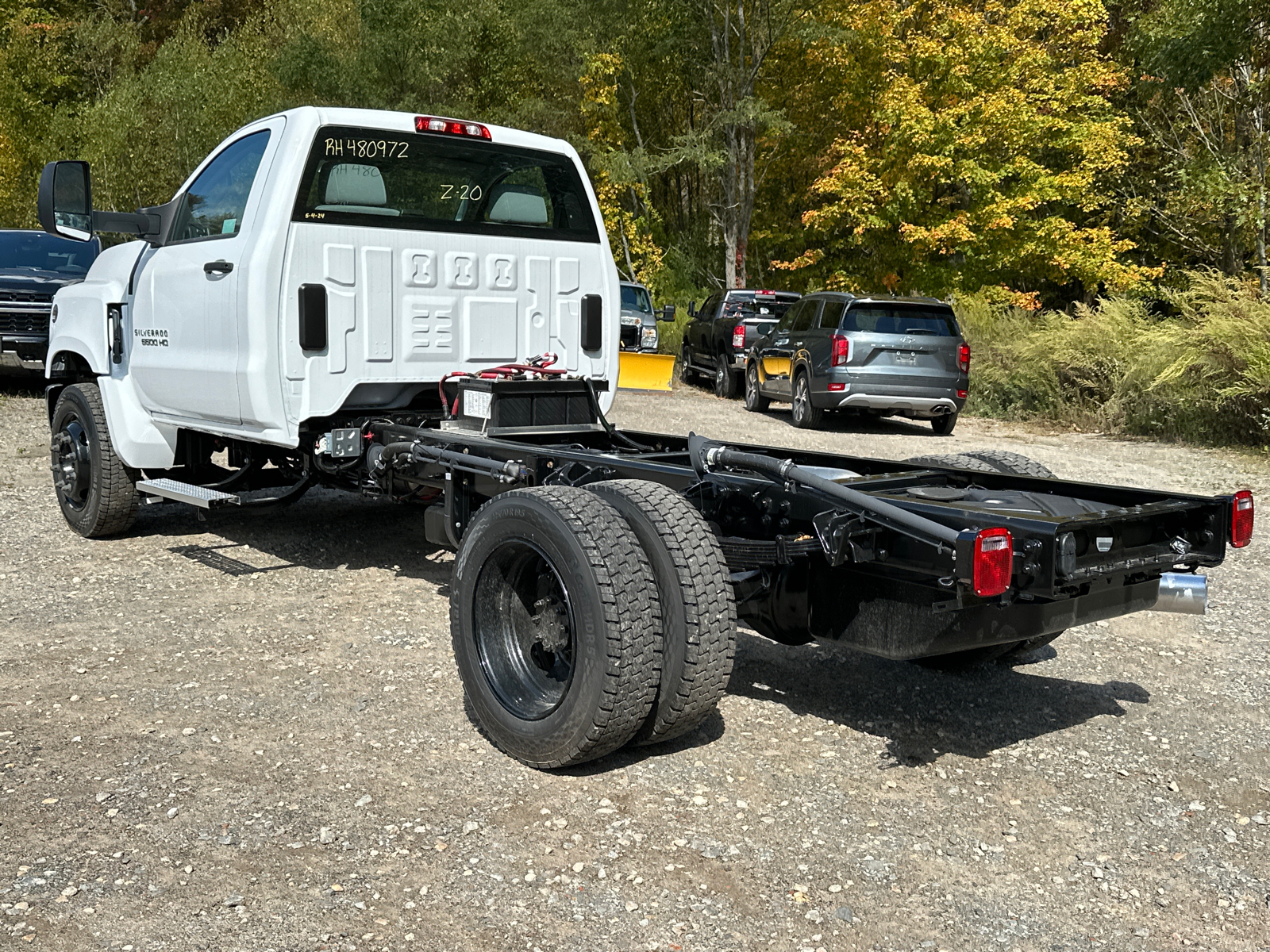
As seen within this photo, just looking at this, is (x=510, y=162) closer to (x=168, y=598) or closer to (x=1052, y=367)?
(x=168, y=598)

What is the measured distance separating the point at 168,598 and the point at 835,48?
2381cm

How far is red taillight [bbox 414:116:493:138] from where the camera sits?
6377 mm

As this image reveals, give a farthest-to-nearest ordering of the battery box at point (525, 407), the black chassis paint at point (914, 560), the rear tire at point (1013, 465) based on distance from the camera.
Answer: the battery box at point (525, 407), the rear tire at point (1013, 465), the black chassis paint at point (914, 560)

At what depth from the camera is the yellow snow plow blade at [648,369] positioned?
10.7 m

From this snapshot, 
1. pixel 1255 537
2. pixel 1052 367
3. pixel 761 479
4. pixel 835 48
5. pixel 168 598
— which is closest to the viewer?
pixel 761 479

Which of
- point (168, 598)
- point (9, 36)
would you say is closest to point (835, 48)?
point (168, 598)

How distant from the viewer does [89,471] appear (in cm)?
763

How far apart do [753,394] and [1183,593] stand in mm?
14857

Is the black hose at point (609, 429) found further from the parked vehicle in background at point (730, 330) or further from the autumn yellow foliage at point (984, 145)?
the autumn yellow foliage at point (984, 145)

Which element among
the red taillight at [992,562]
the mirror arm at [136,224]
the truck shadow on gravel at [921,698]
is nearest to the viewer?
the red taillight at [992,562]

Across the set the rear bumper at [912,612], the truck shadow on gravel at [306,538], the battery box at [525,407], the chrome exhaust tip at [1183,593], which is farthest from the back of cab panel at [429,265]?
the chrome exhaust tip at [1183,593]

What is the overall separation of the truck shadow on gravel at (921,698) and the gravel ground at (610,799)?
0.02 m

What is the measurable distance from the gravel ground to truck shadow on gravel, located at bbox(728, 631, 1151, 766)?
0.7 inches

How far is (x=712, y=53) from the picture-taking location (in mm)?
32531
